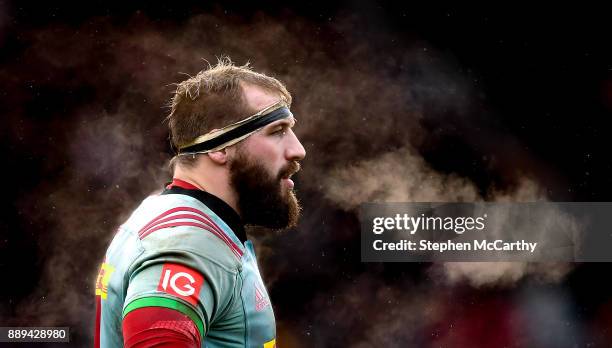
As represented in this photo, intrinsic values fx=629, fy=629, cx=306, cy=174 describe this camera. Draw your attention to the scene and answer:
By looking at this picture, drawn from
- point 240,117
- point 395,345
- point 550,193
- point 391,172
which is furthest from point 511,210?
point 240,117

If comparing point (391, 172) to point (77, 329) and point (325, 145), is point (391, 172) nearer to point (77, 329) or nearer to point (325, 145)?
point (325, 145)

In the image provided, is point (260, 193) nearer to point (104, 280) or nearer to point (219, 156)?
point (219, 156)

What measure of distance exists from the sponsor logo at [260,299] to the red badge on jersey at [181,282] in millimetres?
339

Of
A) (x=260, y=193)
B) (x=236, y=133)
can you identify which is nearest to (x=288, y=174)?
(x=260, y=193)

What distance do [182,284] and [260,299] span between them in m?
0.44

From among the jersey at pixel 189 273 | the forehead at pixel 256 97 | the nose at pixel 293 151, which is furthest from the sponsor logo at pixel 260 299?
the forehead at pixel 256 97

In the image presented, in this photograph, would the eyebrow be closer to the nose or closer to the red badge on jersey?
the nose

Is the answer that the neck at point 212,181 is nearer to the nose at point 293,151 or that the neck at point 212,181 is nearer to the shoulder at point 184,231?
the shoulder at point 184,231

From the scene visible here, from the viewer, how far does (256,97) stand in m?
2.11

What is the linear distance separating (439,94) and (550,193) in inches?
65.3

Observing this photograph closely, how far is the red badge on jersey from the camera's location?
4.97ft

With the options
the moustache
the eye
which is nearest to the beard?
the moustache

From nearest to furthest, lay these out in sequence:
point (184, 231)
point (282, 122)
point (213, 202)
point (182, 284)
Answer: point (182, 284), point (184, 231), point (213, 202), point (282, 122)

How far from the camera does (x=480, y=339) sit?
7.21m
